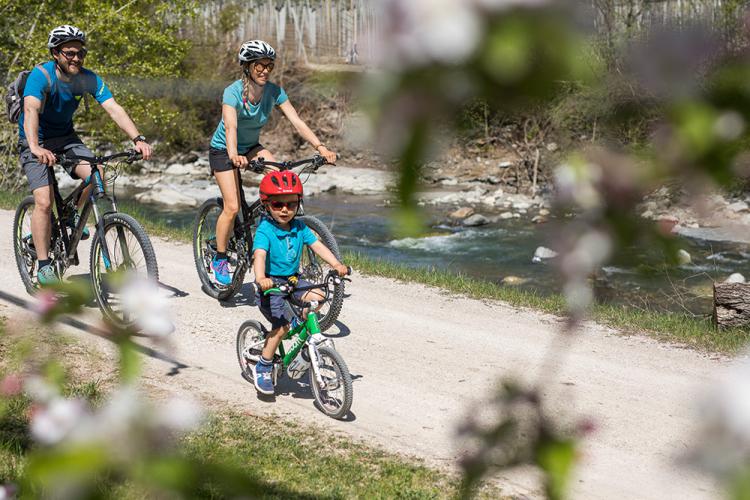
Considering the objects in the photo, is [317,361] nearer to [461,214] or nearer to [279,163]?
[279,163]

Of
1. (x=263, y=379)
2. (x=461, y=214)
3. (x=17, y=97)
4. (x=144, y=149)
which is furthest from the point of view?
(x=461, y=214)

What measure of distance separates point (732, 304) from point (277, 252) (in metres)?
4.20

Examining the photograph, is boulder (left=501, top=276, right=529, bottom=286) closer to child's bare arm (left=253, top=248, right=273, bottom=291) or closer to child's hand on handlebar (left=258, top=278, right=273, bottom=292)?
child's bare arm (left=253, top=248, right=273, bottom=291)

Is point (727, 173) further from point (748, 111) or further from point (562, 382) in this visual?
point (562, 382)

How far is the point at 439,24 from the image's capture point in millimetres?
553

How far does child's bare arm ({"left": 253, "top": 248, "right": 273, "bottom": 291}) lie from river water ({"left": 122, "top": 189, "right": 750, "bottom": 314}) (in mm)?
3182

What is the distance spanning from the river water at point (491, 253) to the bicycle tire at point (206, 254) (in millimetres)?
1552

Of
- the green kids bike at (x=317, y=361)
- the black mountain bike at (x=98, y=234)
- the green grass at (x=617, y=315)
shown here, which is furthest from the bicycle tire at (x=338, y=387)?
the green grass at (x=617, y=315)

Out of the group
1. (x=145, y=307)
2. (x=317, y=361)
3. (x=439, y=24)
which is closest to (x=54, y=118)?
(x=317, y=361)

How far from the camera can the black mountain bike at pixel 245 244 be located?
269 inches

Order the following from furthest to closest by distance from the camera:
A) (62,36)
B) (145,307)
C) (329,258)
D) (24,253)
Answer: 1. (24,253)
2. (62,36)
3. (329,258)
4. (145,307)

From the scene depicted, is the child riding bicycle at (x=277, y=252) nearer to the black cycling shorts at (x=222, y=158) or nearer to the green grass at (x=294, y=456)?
the green grass at (x=294, y=456)

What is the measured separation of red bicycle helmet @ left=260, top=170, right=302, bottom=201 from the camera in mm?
5820

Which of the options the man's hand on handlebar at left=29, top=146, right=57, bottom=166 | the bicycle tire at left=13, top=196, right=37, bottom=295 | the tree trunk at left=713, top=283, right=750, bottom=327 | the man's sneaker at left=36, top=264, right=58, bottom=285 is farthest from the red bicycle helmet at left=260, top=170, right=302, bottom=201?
the tree trunk at left=713, top=283, right=750, bottom=327
